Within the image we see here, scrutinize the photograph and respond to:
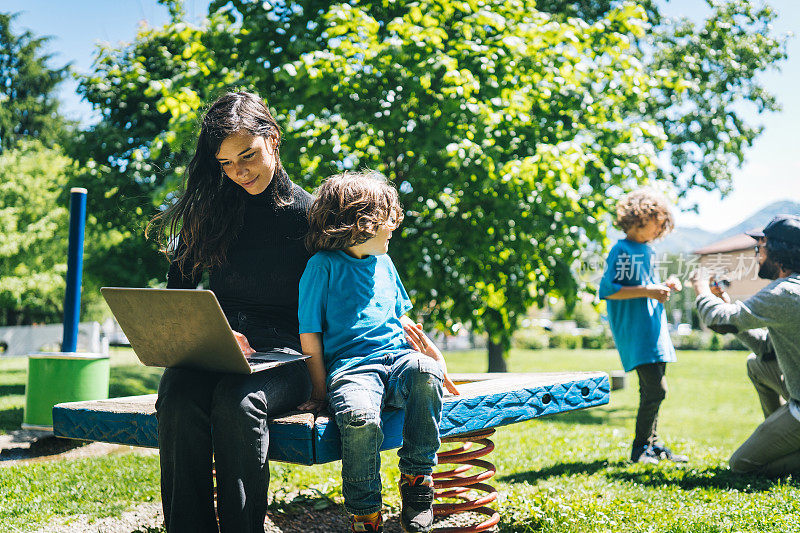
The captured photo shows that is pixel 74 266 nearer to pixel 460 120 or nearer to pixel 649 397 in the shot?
pixel 460 120

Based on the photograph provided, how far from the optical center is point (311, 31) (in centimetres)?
612

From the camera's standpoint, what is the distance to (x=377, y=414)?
2.19m

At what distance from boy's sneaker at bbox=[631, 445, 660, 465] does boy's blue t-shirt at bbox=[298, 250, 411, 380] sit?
9.56 ft

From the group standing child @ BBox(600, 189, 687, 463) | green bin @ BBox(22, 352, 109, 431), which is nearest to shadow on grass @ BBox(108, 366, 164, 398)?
green bin @ BBox(22, 352, 109, 431)

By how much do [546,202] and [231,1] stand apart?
11.9 ft

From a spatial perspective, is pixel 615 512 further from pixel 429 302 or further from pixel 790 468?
pixel 429 302

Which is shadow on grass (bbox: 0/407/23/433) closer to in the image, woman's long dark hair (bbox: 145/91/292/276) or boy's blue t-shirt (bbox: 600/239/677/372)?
woman's long dark hair (bbox: 145/91/292/276)

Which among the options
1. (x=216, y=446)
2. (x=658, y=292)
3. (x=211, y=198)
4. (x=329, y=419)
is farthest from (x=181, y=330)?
(x=658, y=292)

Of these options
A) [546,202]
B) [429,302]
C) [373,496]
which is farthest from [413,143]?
[373,496]

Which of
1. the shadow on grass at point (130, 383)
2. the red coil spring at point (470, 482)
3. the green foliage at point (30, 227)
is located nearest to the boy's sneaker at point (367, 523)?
the red coil spring at point (470, 482)

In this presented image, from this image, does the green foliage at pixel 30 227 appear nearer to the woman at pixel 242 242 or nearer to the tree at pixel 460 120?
the tree at pixel 460 120

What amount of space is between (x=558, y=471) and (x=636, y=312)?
124cm

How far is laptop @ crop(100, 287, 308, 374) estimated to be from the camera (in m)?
2.04

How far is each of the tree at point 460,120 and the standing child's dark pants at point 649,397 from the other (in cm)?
157
